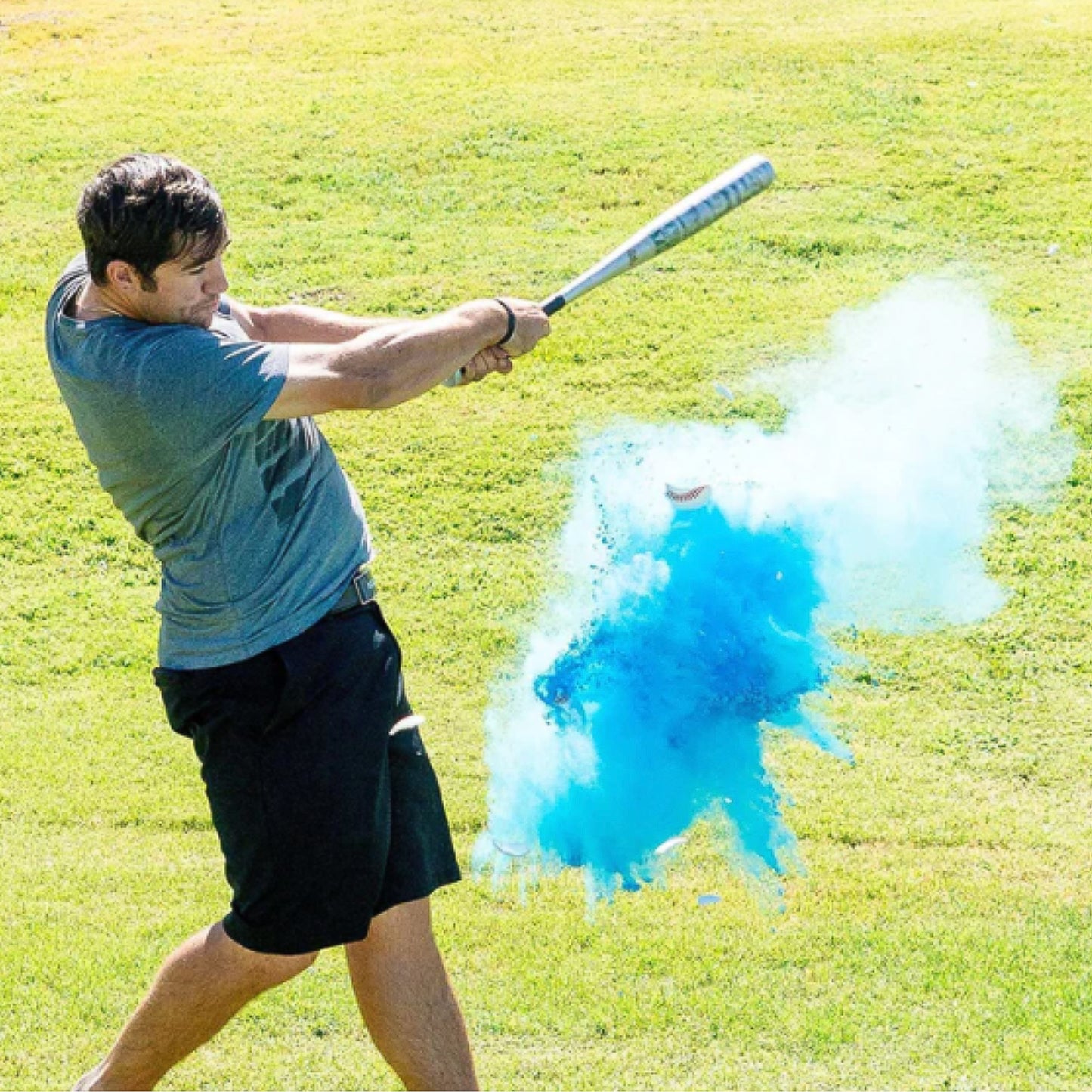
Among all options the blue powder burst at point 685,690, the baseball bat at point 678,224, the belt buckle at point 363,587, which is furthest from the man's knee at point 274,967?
the baseball bat at point 678,224

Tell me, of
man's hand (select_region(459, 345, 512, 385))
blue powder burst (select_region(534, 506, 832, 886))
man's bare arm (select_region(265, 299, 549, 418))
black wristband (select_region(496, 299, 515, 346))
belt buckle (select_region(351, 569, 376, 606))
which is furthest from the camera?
blue powder burst (select_region(534, 506, 832, 886))

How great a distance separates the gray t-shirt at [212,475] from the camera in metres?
3.02

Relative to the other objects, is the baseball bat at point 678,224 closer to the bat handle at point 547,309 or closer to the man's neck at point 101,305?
the bat handle at point 547,309

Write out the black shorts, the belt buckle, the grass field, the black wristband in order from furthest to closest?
the grass field < the black wristband < the belt buckle < the black shorts

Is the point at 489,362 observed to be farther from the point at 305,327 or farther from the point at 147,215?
the point at 147,215

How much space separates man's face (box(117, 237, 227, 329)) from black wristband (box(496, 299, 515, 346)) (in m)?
0.60

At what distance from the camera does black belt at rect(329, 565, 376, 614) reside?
131 inches

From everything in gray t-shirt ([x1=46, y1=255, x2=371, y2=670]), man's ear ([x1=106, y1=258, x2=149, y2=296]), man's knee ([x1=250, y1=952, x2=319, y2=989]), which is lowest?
man's knee ([x1=250, y1=952, x2=319, y2=989])

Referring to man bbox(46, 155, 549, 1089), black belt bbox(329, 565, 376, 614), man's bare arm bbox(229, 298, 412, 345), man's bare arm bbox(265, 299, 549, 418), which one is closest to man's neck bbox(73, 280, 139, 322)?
man bbox(46, 155, 549, 1089)

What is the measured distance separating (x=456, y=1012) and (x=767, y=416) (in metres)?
3.55

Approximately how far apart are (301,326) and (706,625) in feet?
3.98

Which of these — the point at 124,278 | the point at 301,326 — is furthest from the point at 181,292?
the point at 301,326

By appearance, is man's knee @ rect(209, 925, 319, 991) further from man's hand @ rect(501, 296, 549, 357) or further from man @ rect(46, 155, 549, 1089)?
man's hand @ rect(501, 296, 549, 357)

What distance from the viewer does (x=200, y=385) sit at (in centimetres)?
300
